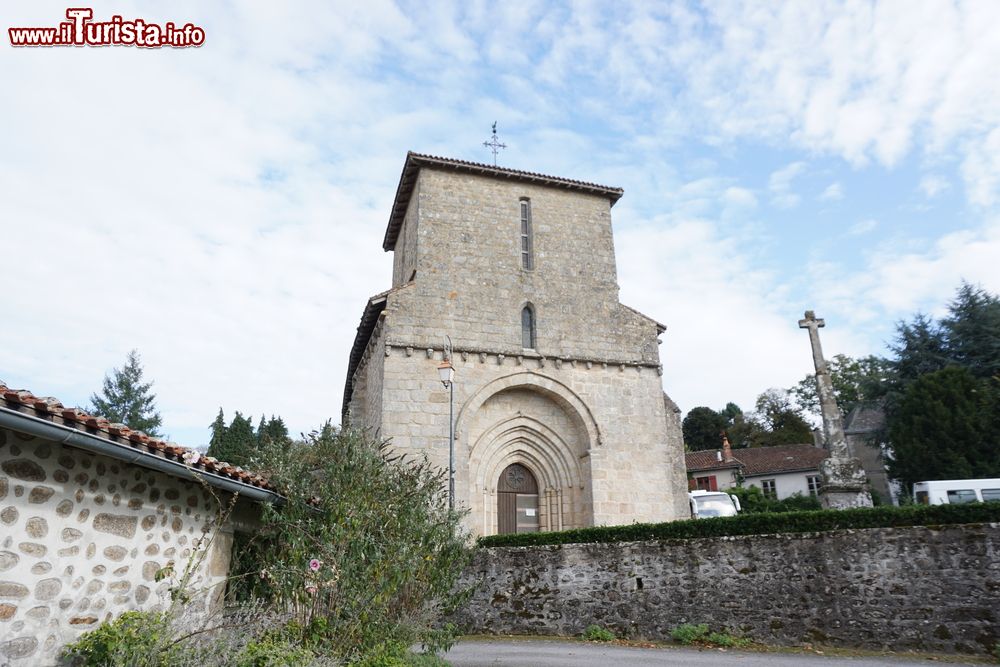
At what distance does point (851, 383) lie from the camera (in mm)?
40750

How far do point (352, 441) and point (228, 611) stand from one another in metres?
2.13

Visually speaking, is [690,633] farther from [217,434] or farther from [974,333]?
[217,434]

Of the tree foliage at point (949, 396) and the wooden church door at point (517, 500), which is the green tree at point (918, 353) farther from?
the wooden church door at point (517, 500)

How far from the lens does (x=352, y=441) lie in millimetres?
7543

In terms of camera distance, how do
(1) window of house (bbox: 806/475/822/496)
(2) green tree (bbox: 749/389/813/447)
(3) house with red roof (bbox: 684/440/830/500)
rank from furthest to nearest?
(2) green tree (bbox: 749/389/813/447), (3) house with red roof (bbox: 684/440/830/500), (1) window of house (bbox: 806/475/822/496)

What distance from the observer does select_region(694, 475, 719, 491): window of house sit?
3562 centimetres

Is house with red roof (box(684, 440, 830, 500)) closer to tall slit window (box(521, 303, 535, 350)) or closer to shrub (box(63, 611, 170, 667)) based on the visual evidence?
tall slit window (box(521, 303, 535, 350))

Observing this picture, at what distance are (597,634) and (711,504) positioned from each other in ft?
25.7

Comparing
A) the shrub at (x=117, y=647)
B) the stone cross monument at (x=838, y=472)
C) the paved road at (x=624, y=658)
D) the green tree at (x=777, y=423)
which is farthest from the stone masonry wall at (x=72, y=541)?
the green tree at (x=777, y=423)

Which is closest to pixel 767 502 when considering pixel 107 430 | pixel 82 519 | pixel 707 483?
pixel 707 483

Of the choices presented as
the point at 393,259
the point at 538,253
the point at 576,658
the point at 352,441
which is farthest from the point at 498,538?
the point at 393,259

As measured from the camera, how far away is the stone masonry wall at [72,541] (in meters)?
4.60

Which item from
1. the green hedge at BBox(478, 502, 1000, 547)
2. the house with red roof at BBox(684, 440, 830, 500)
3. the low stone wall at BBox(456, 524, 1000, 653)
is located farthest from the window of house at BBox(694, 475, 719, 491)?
the low stone wall at BBox(456, 524, 1000, 653)

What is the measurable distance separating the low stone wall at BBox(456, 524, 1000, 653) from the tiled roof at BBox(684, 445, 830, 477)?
877 inches
